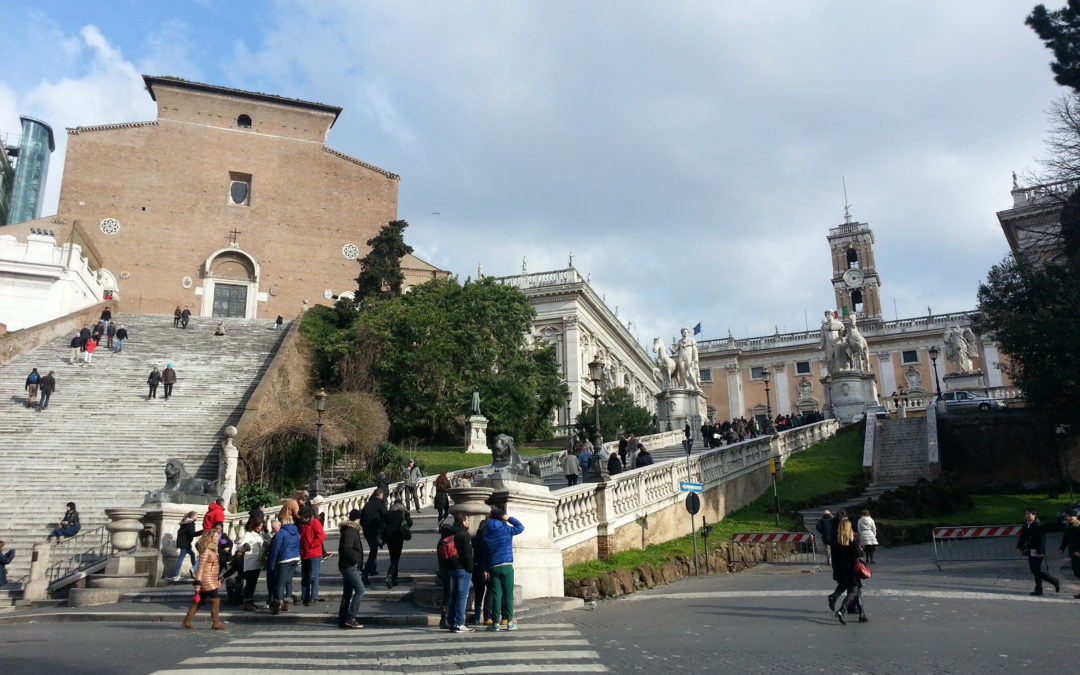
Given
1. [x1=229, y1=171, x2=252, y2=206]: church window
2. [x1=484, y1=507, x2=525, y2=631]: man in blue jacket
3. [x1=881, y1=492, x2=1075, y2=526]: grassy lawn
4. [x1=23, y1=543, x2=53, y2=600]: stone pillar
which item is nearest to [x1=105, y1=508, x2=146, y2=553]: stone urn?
[x1=23, y1=543, x2=53, y2=600]: stone pillar

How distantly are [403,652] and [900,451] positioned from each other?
23.6 metres

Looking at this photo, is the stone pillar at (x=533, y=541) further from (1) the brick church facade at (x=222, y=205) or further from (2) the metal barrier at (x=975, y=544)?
(1) the brick church facade at (x=222, y=205)

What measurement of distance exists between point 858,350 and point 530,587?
91.6 ft

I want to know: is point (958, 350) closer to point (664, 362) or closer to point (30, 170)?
point (664, 362)

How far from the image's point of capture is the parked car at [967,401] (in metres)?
29.6

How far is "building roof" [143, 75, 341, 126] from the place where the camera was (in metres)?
49.3

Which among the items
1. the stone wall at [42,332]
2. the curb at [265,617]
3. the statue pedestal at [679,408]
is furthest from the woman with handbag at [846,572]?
the stone wall at [42,332]

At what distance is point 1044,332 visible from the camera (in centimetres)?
2348

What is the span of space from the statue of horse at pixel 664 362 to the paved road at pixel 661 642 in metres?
22.2

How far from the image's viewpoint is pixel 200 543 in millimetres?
10359

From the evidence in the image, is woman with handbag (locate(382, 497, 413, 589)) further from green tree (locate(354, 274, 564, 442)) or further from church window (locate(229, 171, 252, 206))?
church window (locate(229, 171, 252, 206))

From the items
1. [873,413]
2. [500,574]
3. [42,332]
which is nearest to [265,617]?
[500,574]

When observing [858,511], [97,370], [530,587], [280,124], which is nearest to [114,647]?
[530,587]

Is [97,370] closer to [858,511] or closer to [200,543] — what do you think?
[200,543]
